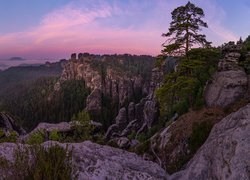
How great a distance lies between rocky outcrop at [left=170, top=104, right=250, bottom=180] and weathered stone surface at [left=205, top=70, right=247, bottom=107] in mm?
15066

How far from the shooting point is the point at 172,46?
28.2 meters

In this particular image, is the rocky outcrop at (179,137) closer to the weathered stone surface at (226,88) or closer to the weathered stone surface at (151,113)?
the weathered stone surface at (226,88)

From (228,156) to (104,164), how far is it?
10.3ft

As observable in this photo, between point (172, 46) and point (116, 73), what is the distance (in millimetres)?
153956

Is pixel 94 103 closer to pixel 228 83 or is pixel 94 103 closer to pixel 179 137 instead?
pixel 228 83

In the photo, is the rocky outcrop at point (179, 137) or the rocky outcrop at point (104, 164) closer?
the rocky outcrop at point (104, 164)

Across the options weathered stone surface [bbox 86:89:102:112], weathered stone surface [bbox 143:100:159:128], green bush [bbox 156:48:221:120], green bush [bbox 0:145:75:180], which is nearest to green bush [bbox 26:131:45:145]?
green bush [bbox 0:145:75:180]

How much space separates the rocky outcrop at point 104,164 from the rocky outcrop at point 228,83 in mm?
15744

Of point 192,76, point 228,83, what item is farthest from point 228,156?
point 192,76

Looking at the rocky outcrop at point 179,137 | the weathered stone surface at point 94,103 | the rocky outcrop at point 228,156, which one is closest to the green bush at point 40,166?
the rocky outcrop at point 228,156

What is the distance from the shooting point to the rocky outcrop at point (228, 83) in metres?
23.4

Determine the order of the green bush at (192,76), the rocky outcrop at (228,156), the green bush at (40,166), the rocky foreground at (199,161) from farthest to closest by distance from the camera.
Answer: the green bush at (192,76), the rocky foreground at (199,161), the rocky outcrop at (228,156), the green bush at (40,166)

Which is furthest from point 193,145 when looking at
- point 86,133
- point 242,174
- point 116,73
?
point 116,73

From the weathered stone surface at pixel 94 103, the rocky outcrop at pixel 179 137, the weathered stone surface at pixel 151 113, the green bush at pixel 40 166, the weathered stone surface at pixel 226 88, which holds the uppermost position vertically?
the green bush at pixel 40 166
